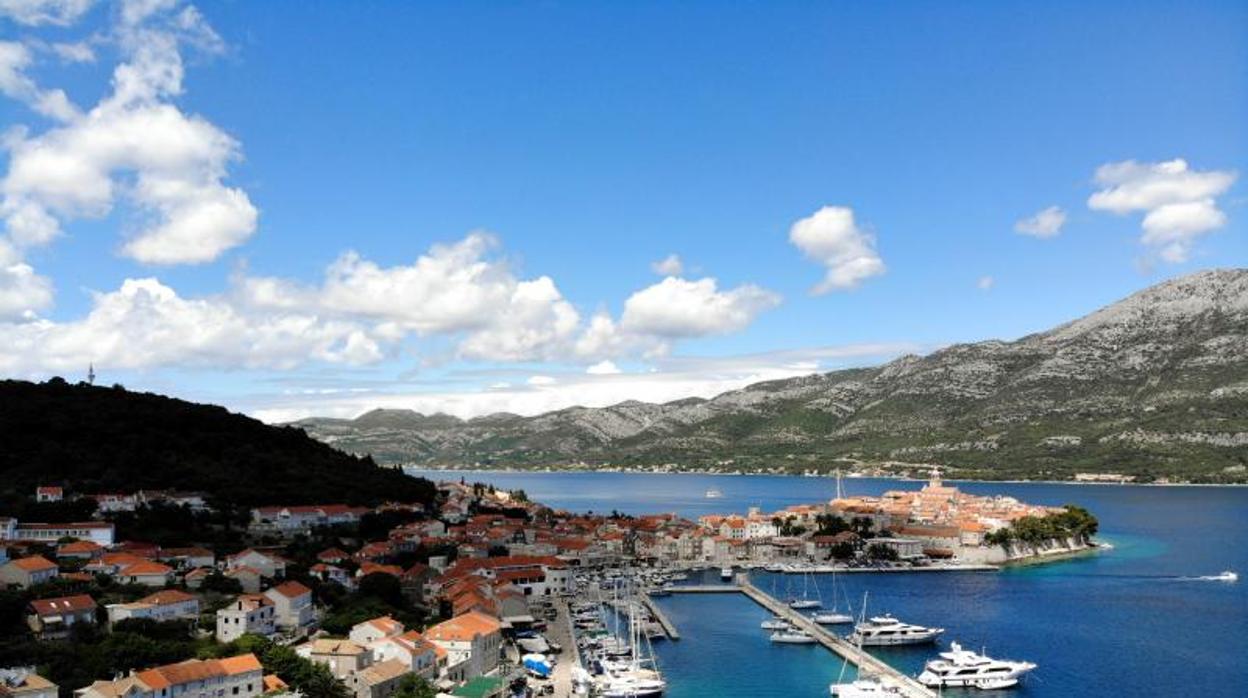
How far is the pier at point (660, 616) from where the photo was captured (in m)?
38.3

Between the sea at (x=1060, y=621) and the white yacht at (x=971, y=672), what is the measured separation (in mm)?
415

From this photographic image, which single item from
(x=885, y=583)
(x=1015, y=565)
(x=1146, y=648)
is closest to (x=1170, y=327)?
(x=1015, y=565)

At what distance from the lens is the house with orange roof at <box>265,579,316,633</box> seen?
32.2 m

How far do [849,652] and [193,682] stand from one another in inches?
845

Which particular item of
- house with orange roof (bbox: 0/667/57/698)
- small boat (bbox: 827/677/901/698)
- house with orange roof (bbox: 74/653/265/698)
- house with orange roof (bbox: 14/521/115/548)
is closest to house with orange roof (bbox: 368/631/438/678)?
house with orange roof (bbox: 74/653/265/698)

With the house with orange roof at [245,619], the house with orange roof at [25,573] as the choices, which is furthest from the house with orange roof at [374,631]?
the house with orange roof at [25,573]

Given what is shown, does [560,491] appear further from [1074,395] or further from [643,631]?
[643,631]

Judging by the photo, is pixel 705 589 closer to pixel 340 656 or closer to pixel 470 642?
pixel 470 642

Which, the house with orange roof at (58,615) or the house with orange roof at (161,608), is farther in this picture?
the house with orange roof at (161,608)

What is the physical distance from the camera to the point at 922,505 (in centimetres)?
8362

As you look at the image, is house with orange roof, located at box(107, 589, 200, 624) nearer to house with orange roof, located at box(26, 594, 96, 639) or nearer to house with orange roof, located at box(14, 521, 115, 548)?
house with orange roof, located at box(26, 594, 96, 639)

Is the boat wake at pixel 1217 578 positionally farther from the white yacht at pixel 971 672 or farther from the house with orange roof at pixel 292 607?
the house with orange roof at pixel 292 607

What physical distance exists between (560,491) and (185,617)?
382 ft

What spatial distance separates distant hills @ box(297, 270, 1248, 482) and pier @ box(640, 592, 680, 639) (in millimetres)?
93235
